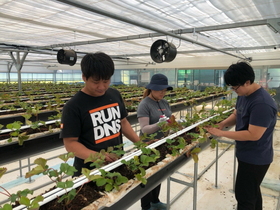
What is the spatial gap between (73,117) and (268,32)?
4966 millimetres

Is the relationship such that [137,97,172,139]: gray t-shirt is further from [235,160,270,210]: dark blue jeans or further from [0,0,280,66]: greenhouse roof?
[0,0,280,66]: greenhouse roof

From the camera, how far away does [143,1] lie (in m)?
2.66

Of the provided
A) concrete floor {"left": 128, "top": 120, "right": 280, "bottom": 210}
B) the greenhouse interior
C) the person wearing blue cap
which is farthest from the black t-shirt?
concrete floor {"left": 128, "top": 120, "right": 280, "bottom": 210}

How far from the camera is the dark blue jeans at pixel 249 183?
1539 millimetres

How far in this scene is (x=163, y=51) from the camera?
396cm

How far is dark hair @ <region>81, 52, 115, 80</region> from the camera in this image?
3.40ft

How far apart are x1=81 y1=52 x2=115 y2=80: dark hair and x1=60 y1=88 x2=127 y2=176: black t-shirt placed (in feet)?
0.57

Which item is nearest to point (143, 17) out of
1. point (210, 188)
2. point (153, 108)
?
point (153, 108)

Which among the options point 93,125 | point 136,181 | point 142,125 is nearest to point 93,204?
point 136,181

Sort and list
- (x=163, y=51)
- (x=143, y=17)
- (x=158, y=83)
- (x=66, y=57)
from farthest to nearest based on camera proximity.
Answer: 1. (x=66, y=57)
2. (x=163, y=51)
3. (x=143, y=17)
4. (x=158, y=83)

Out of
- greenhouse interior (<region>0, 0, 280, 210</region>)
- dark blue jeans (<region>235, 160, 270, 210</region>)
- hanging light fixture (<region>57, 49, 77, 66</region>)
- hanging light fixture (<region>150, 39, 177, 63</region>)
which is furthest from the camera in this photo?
hanging light fixture (<region>57, 49, 77, 66</region>)

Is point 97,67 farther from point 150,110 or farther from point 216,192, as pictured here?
point 216,192

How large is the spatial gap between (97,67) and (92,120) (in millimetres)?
297

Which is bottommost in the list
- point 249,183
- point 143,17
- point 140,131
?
point 249,183
